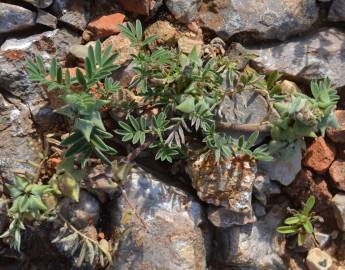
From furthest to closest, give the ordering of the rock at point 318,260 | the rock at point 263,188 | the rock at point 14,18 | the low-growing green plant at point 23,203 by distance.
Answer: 1. the rock at point 318,260
2. the rock at point 263,188
3. the rock at point 14,18
4. the low-growing green plant at point 23,203

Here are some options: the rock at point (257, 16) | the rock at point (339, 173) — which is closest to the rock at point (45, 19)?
the rock at point (257, 16)

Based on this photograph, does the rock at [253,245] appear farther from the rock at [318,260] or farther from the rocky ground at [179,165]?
the rock at [318,260]

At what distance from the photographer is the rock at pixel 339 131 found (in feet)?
14.4

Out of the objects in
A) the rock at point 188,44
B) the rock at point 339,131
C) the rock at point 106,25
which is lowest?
the rock at point 339,131

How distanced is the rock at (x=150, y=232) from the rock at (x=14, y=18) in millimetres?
1382

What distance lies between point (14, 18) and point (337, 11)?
8.23ft

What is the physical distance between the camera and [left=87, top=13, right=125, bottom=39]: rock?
13.9ft

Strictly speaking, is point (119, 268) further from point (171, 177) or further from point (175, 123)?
point (175, 123)

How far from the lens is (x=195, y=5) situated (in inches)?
170

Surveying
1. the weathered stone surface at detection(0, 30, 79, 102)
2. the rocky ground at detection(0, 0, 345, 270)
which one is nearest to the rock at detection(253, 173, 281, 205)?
the rocky ground at detection(0, 0, 345, 270)

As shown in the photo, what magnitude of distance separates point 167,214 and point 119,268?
547 mm

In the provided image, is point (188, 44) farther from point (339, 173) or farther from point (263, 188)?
point (339, 173)

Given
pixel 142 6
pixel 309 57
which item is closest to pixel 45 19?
pixel 142 6

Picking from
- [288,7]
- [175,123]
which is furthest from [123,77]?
[288,7]
